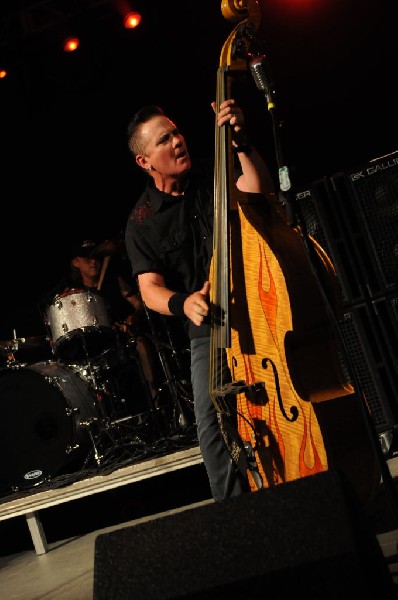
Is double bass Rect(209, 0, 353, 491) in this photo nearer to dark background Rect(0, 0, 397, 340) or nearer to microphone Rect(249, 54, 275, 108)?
microphone Rect(249, 54, 275, 108)

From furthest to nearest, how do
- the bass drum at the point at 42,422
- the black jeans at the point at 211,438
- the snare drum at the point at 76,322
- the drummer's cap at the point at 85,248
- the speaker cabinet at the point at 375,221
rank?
the drummer's cap at the point at 85,248 → the snare drum at the point at 76,322 → the bass drum at the point at 42,422 → the speaker cabinet at the point at 375,221 → the black jeans at the point at 211,438

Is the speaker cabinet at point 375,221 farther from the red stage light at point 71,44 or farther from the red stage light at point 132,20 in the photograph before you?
the red stage light at point 71,44

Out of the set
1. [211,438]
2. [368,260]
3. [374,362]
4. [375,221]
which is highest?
[375,221]

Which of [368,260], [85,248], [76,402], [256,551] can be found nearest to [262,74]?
[256,551]

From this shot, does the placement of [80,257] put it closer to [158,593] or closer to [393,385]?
[393,385]

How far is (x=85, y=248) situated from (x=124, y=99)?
5.18 ft

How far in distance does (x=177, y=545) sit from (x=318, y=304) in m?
1.07

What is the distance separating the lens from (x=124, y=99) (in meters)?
6.67

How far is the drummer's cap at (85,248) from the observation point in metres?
6.16

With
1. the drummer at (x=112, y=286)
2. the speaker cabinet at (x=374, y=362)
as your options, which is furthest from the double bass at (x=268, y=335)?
the drummer at (x=112, y=286)

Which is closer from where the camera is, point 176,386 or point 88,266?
point 176,386

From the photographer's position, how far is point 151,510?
5.60m

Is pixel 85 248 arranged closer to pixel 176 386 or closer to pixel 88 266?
pixel 88 266

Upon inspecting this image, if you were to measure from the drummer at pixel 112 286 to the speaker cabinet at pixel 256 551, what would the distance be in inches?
178
